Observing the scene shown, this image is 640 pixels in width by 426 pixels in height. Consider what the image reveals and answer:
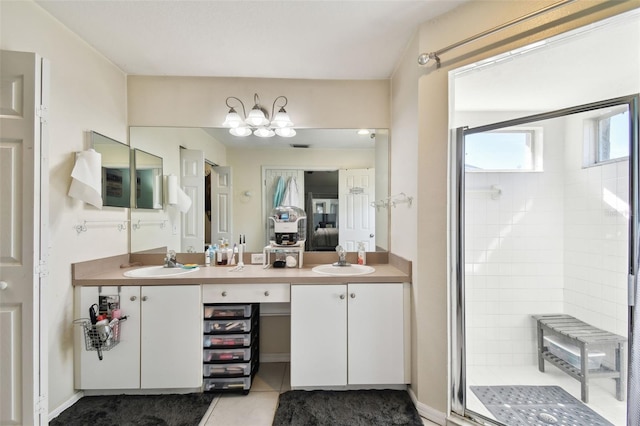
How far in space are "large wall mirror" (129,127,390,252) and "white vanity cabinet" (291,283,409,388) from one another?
62 cm

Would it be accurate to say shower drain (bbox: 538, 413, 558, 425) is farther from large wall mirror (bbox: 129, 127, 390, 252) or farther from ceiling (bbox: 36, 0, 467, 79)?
ceiling (bbox: 36, 0, 467, 79)

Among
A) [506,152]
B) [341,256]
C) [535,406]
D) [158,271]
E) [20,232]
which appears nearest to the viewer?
[20,232]

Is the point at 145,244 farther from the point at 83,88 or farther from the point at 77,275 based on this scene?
the point at 83,88

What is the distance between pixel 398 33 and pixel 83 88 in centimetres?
217

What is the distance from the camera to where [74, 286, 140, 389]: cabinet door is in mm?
1805

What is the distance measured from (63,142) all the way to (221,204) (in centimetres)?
111

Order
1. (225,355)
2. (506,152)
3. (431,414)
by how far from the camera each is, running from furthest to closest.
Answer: (506,152)
(225,355)
(431,414)

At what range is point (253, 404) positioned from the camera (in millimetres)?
1815

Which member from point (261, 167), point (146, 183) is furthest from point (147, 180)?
point (261, 167)

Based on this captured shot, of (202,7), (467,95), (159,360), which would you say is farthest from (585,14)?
(159,360)

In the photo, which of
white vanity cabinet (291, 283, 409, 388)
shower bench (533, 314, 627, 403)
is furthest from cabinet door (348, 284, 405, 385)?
shower bench (533, 314, 627, 403)

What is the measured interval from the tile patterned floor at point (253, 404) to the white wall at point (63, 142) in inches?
38.8

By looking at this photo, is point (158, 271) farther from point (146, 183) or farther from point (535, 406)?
point (535, 406)

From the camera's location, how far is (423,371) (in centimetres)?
171
